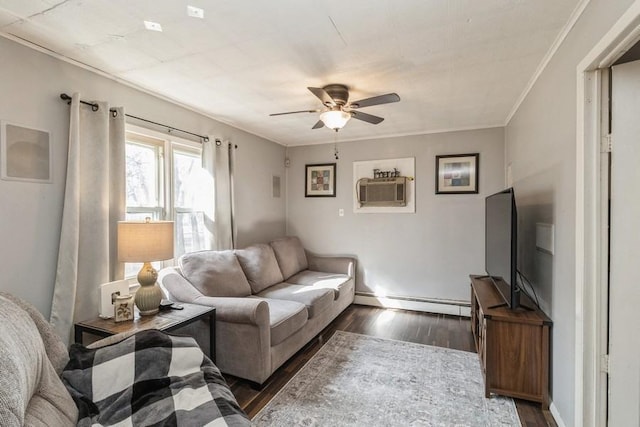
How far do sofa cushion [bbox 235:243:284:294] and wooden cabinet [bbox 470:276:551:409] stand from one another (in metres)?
2.21

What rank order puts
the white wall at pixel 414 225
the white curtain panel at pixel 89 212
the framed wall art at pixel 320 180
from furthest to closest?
the framed wall art at pixel 320 180 → the white wall at pixel 414 225 → the white curtain panel at pixel 89 212

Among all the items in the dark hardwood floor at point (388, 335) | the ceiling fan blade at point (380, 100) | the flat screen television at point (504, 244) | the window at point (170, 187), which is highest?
the ceiling fan blade at point (380, 100)

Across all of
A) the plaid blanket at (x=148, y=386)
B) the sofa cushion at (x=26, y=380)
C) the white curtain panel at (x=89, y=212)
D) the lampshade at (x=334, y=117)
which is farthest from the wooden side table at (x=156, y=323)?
the lampshade at (x=334, y=117)

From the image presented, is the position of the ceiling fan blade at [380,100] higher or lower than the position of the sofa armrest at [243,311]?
higher

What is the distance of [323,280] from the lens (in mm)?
3859

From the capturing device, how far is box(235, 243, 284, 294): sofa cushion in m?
3.34

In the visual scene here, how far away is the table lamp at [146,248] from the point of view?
81.7 inches

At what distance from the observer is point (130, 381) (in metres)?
1.37

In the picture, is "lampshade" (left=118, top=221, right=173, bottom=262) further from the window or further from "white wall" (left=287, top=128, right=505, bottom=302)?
"white wall" (left=287, top=128, right=505, bottom=302)

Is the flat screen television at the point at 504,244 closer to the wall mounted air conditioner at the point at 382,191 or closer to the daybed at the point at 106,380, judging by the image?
the wall mounted air conditioner at the point at 382,191

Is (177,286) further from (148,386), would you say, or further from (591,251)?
(591,251)

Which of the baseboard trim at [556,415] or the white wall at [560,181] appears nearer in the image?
the white wall at [560,181]

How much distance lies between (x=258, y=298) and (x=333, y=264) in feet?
5.07

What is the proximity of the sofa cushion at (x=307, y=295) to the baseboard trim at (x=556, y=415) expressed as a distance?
193cm
